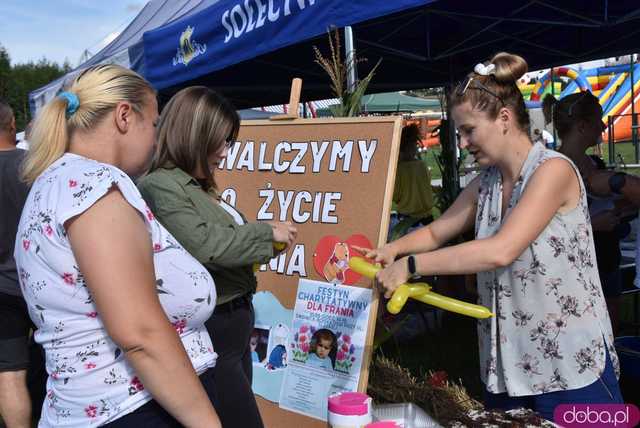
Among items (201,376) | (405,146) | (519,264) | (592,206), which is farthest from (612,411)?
(405,146)

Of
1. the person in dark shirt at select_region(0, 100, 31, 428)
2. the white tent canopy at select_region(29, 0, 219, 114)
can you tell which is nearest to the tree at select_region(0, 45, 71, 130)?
the white tent canopy at select_region(29, 0, 219, 114)

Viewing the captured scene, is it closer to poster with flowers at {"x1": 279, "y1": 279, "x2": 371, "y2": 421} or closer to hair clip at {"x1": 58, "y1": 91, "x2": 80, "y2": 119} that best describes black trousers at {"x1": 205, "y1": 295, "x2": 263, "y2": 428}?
poster with flowers at {"x1": 279, "y1": 279, "x2": 371, "y2": 421}

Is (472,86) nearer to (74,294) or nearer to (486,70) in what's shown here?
(486,70)

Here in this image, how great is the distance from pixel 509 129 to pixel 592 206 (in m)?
1.79

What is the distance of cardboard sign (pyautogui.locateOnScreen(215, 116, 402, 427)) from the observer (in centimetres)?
249

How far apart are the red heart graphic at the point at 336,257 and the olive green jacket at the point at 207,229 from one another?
555 mm

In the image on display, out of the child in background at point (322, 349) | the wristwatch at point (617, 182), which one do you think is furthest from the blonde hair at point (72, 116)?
the wristwatch at point (617, 182)

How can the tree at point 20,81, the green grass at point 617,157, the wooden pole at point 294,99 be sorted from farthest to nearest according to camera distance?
the tree at point 20,81, the green grass at point 617,157, the wooden pole at point 294,99

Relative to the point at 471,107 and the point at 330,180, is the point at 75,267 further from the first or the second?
the point at 330,180

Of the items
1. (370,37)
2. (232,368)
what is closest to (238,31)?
(370,37)

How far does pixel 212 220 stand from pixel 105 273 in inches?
34.1

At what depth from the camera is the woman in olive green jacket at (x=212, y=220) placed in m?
1.85

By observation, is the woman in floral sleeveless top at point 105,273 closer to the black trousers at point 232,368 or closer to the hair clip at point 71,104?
the hair clip at point 71,104

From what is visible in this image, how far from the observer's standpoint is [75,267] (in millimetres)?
1142
